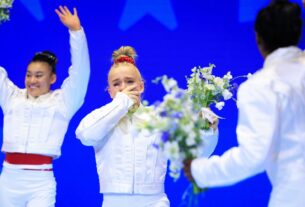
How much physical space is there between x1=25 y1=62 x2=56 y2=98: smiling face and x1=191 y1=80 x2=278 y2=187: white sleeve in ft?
5.10

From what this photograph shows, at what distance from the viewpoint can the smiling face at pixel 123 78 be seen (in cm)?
334

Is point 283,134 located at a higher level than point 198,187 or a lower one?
higher

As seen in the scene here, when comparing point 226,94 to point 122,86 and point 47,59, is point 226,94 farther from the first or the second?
point 47,59

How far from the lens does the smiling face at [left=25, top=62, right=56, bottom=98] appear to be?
3459 mm

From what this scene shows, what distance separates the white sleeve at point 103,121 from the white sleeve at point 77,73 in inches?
9.2

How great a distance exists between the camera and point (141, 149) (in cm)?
320

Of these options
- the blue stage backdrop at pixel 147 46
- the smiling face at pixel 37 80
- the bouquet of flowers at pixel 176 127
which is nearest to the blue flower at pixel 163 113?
the bouquet of flowers at pixel 176 127

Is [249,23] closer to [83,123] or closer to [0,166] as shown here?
[83,123]

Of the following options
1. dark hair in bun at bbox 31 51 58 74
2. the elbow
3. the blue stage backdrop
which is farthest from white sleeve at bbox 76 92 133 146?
the blue stage backdrop

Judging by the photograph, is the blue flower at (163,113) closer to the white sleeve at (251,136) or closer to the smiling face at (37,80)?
the white sleeve at (251,136)

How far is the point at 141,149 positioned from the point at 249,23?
1.83 m

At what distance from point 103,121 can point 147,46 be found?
162 centimetres

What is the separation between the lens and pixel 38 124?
338cm

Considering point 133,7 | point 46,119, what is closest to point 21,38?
point 133,7
